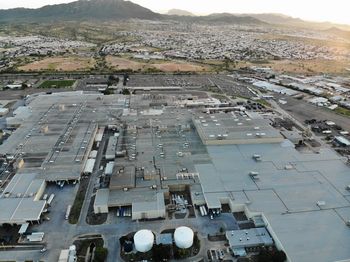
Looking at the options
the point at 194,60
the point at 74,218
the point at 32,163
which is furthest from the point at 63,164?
the point at 194,60

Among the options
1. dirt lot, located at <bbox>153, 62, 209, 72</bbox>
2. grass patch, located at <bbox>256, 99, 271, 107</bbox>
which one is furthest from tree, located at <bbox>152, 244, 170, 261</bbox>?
dirt lot, located at <bbox>153, 62, 209, 72</bbox>

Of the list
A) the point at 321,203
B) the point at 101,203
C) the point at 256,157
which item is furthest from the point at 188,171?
the point at 321,203

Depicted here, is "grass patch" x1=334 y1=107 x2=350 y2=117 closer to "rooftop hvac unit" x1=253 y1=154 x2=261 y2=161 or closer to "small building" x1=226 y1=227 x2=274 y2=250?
"rooftop hvac unit" x1=253 y1=154 x2=261 y2=161

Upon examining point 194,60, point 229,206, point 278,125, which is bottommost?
point 229,206

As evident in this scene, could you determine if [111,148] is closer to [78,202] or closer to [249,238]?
[78,202]

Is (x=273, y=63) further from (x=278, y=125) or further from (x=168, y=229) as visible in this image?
(x=168, y=229)

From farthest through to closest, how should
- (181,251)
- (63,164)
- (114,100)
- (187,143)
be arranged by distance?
1. (114,100)
2. (187,143)
3. (63,164)
4. (181,251)

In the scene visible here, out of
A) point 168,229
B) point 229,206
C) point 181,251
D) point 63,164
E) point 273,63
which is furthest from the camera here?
point 273,63
